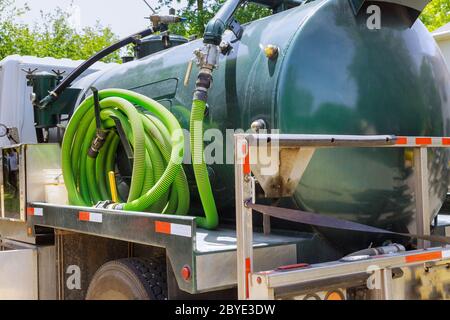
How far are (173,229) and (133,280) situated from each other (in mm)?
526

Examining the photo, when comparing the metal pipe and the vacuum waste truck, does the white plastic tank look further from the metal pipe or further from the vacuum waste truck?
the metal pipe

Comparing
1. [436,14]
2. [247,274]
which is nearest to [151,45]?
[247,274]

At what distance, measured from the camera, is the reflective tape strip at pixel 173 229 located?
2336mm

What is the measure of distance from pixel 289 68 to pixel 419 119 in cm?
83

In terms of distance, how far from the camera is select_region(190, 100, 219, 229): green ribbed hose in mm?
2844

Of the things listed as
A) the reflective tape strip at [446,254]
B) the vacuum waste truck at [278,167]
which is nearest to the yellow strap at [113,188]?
the vacuum waste truck at [278,167]

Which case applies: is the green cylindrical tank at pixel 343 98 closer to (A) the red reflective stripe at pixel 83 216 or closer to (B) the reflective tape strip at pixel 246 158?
(B) the reflective tape strip at pixel 246 158

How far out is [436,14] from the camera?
1742 cm

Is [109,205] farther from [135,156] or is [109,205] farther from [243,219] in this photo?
[243,219]

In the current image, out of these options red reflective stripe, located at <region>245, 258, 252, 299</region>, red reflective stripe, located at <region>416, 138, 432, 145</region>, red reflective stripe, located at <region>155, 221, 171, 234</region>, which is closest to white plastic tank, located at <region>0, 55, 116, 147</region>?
red reflective stripe, located at <region>155, 221, 171, 234</region>

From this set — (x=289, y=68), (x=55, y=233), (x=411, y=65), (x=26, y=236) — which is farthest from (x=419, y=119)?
(x=26, y=236)

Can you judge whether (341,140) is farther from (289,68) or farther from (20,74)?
(20,74)

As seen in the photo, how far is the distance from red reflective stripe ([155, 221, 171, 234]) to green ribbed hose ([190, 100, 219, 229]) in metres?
0.42

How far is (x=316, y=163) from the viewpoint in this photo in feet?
9.11
